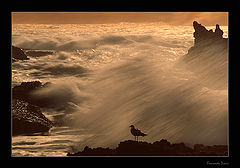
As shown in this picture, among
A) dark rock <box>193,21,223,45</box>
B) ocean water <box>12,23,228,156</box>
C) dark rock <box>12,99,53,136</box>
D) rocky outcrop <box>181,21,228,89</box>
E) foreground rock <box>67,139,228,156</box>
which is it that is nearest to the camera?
foreground rock <box>67,139,228,156</box>

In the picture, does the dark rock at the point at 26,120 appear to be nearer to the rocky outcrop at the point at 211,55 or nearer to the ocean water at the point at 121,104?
the ocean water at the point at 121,104

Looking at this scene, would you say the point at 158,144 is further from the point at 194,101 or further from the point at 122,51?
the point at 122,51

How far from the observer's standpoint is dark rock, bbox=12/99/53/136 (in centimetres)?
2245

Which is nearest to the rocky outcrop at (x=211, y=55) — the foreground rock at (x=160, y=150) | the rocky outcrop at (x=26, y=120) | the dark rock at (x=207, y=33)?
the dark rock at (x=207, y=33)

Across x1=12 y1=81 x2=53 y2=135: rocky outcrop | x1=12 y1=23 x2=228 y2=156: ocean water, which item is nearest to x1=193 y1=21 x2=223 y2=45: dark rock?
x1=12 y1=23 x2=228 y2=156: ocean water

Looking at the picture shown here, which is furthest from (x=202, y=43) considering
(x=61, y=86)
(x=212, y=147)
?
(x=212, y=147)

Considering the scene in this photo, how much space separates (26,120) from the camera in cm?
2298

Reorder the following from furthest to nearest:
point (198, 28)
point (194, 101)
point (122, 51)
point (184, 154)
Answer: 1. point (122, 51)
2. point (198, 28)
3. point (194, 101)
4. point (184, 154)

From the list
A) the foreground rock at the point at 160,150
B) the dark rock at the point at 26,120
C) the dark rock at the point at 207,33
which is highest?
the dark rock at the point at 207,33

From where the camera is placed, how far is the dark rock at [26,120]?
22.4m

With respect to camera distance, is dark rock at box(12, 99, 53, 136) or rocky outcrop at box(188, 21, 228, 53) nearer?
dark rock at box(12, 99, 53, 136)

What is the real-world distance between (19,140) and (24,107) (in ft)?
14.0

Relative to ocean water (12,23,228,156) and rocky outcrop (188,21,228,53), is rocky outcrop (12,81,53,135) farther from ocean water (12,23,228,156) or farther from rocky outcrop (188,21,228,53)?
rocky outcrop (188,21,228,53)

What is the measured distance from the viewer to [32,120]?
23.4 metres
